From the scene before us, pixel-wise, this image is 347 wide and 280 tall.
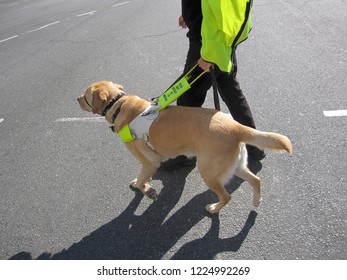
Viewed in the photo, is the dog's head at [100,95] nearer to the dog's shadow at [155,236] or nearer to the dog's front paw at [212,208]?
the dog's shadow at [155,236]

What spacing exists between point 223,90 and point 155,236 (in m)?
1.59

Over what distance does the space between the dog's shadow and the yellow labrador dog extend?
0.60 feet

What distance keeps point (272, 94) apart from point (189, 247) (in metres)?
2.78

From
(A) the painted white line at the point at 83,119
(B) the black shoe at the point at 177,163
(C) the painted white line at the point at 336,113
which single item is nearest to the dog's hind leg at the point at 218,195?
(B) the black shoe at the point at 177,163

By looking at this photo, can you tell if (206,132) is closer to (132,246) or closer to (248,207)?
(248,207)

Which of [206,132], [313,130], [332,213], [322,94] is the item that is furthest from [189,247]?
[322,94]

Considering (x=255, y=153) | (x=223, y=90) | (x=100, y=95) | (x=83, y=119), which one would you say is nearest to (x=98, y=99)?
(x=100, y=95)

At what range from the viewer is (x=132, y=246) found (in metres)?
2.88

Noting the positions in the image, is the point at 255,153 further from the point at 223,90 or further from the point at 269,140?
the point at 269,140

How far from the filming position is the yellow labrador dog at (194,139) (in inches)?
103

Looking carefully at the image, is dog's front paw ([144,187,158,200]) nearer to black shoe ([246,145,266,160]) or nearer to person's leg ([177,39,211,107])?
person's leg ([177,39,211,107])

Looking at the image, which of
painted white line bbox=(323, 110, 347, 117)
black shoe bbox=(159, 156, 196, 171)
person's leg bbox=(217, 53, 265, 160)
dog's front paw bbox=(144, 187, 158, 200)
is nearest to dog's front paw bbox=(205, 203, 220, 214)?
dog's front paw bbox=(144, 187, 158, 200)

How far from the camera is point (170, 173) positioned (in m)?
3.62

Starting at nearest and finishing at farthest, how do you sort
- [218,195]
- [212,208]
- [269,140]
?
[269,140] < [218,195] < [212,208]
